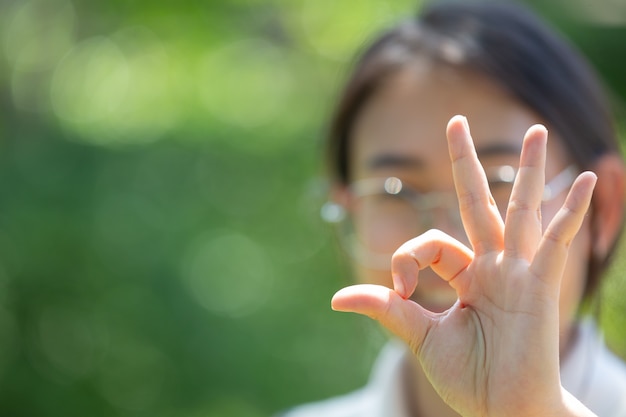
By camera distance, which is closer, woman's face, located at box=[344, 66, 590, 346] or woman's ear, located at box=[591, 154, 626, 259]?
woman's face, located at box=[344, 66, 590, 346]

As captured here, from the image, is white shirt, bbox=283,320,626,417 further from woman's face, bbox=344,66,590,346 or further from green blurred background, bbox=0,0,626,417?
green blurred background, bbox=0,0,626,417

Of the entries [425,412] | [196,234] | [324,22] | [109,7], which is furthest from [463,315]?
[109,7]

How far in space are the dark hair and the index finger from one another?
20.9 inches

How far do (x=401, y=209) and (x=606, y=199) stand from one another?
370 millimetres

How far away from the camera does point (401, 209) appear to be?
4.95 feet

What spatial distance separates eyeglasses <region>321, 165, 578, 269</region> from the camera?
55.7 inches

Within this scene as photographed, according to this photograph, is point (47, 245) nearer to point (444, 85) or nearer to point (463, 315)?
point (444, 85)

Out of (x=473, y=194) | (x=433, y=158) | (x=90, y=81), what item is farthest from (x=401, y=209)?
(x=90, y=81)

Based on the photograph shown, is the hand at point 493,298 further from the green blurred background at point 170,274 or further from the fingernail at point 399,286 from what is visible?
the green blurred background at point 170,274

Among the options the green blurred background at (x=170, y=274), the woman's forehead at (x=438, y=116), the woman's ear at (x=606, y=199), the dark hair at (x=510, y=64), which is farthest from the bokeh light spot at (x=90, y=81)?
the woman's ear at (x=606, y=199)

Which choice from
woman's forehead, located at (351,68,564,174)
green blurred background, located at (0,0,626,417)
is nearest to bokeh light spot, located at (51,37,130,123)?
green blurred background, located at (0,0,626,417)

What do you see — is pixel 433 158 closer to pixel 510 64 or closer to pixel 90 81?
pixel 510 64

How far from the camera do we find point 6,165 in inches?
139

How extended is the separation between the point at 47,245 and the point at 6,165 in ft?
1.32
